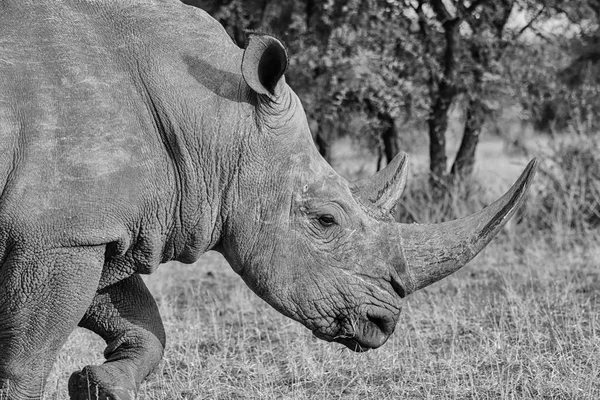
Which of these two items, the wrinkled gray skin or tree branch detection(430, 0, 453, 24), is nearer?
the wrinkled gray skin

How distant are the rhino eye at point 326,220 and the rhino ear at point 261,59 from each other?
60 centimetres

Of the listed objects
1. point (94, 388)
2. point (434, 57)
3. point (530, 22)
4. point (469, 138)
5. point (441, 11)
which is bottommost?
point (94, 388)

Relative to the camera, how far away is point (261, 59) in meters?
4.40

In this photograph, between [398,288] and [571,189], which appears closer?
[398,288]

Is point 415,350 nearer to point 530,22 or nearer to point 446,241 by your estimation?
point 446,241

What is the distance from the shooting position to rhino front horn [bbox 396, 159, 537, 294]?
15.5 feet

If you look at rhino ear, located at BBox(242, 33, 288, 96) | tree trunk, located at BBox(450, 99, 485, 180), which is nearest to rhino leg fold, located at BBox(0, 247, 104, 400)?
rhino ear, located at BBox(242, 33, 288, 96)

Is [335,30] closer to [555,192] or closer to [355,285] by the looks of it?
[555,192]

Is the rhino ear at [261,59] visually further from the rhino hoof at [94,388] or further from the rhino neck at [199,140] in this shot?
the rhino hoof at [94,388]

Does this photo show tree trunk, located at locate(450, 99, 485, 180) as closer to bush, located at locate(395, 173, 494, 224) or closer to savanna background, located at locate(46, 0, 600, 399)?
savanna background, located at locate(46, 0, 600, 399)

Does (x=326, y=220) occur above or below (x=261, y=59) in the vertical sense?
below

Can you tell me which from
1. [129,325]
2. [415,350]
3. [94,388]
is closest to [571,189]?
[415,350]

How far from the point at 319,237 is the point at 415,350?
1.77 meters

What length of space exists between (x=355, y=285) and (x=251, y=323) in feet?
9.67
